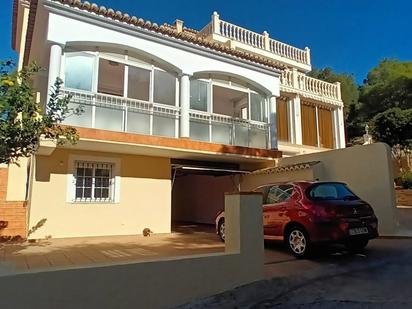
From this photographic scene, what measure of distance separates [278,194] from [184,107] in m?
5.14

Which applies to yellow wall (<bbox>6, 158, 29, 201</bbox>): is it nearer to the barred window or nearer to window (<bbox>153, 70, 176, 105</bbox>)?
the barred window

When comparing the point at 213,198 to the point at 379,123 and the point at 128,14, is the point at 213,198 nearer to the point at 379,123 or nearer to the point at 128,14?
the point at 128,14

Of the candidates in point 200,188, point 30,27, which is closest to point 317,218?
point 200,188

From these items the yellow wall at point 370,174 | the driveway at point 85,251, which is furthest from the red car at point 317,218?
the yellow wall at point 370,174

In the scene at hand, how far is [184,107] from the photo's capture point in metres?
12.6

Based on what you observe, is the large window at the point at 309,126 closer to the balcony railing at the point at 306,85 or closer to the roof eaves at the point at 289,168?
the balcony railing at the point at 306,85

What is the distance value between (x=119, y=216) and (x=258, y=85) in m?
7.69

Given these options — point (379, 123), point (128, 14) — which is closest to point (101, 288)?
point (128, 14)

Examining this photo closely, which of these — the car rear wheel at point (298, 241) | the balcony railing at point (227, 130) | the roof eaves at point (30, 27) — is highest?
the roof eaves at point (30, 27)

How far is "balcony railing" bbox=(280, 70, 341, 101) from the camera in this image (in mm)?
18844

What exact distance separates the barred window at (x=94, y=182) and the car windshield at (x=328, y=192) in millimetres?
6777

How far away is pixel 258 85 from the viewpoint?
14.9m

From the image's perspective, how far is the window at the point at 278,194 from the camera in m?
8.72

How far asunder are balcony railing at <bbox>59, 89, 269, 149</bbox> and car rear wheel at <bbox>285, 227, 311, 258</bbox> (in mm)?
5743
